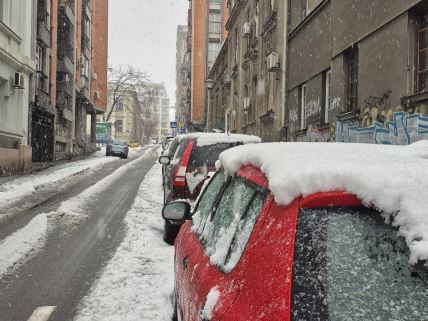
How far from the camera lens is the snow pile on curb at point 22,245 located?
5598 millimetres

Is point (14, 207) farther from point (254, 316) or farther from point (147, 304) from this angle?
point (254, 316)

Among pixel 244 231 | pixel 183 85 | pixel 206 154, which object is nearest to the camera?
pixel 244 231

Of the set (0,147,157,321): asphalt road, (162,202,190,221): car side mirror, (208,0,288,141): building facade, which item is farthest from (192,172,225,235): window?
(208,0,288,141): building facade

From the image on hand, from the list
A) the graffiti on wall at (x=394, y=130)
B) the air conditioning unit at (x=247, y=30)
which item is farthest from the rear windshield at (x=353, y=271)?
the air conditioning unit at (x=247, y=30)

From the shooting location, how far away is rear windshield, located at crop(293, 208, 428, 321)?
1377 mm

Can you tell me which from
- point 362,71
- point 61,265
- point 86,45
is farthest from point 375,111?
point 86,45

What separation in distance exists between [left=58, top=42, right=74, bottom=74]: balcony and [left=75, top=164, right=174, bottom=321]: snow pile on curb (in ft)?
74.5

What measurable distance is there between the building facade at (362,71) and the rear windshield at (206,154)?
320 centimetres

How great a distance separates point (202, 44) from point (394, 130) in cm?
5232

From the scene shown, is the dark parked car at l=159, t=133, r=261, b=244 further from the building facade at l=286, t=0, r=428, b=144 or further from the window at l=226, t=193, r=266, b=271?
the window at l=226, t=193, r=266, b=271

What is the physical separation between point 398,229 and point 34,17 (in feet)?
73.1

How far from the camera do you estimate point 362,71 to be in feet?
31.7

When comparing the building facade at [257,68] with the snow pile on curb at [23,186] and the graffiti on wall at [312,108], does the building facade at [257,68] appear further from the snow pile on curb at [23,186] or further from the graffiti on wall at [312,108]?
the snow pile on curb at [23,186]

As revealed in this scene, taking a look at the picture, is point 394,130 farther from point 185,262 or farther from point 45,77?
point 45,77
